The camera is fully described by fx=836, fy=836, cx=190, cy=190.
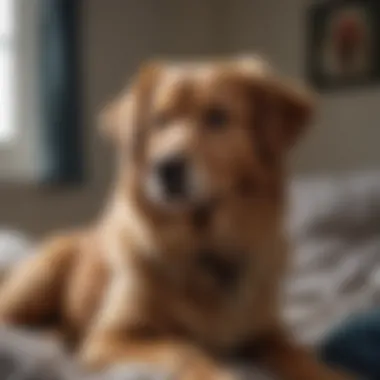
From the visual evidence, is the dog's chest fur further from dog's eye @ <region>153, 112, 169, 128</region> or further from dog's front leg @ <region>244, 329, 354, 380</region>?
dog's eye @ <region>153, 112, 169, 128</region>

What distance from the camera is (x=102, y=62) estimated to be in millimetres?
3107

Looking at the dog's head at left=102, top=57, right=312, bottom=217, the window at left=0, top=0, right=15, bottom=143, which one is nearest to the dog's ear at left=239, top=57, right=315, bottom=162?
the dog's head at left=102, top=57, right=312, bottom=217

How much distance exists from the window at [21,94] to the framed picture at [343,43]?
0.99m

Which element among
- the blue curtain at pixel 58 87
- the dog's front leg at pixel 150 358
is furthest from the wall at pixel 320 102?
the dog's front leg at pixel 150 358

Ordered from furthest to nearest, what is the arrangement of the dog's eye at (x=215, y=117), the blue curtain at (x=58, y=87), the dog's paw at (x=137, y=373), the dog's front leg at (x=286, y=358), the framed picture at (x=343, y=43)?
the blue curtain at (x=58, y=87) → the framed picture at (x=343, y=43) → the dog's eye at (x=215, y=117) → the dog's front leg at (x=286, y=358) → the dog's paw at (x=137, y=373)

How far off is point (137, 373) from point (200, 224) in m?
0.36

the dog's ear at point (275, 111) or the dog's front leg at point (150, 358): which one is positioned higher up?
the dog's ear at point (275, 111)

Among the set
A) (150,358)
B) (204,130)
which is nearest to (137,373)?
(150,358)

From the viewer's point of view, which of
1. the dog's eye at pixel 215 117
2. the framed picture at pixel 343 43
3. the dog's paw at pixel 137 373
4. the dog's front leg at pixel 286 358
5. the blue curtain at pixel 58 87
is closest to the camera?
the dog's paw at pixel 137 373

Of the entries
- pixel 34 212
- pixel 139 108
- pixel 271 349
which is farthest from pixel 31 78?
pixel 271 349

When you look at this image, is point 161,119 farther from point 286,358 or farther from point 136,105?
point 286,358

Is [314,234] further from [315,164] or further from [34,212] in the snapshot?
[34,212]

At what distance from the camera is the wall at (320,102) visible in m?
2.77

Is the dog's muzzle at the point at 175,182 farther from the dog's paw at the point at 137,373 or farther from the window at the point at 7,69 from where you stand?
the window at the point at 7,69
